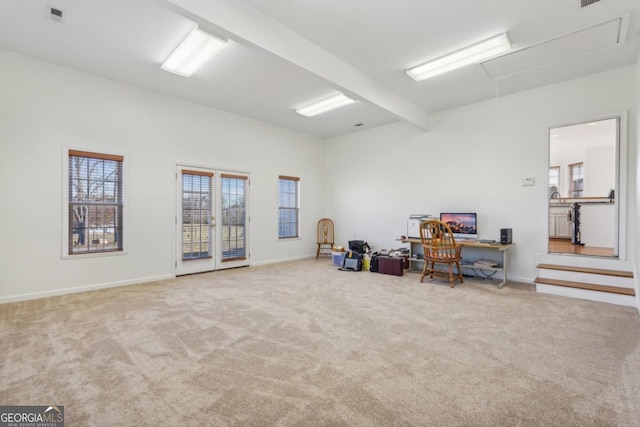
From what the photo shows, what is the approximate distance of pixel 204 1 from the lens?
8.07 feet

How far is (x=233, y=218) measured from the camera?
5688mm

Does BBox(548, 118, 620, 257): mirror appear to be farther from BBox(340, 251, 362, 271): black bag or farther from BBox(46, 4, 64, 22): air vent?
BBox(46, 4, 64, 22): air vent

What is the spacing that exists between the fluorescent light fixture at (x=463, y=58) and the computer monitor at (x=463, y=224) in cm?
232

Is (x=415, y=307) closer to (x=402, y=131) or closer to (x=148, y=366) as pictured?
(x=148, y=366)

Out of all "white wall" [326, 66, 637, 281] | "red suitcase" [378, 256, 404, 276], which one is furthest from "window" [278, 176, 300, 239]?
"red suitcase" [378, 256, 404, 276]

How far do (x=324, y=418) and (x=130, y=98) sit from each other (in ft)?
16.3

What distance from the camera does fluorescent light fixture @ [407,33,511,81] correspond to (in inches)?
128

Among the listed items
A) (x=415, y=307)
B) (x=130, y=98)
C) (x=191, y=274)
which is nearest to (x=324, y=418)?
(x=415, y=307)

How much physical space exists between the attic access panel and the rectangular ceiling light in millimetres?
2049

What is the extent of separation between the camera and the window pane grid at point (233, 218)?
5559mm

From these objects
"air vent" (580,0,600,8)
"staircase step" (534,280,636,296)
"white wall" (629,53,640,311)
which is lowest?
"staircase step" (534,280,636,296)

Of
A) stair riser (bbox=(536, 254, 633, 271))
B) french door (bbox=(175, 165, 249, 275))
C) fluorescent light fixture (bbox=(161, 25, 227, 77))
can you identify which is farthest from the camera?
french door (bbox=(175, 165, 249, 275))

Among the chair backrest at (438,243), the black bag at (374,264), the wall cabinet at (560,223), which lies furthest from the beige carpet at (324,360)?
the wall cabinet at (560,223)

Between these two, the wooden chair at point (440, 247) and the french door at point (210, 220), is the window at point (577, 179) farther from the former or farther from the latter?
the french door at point (210, 220)
